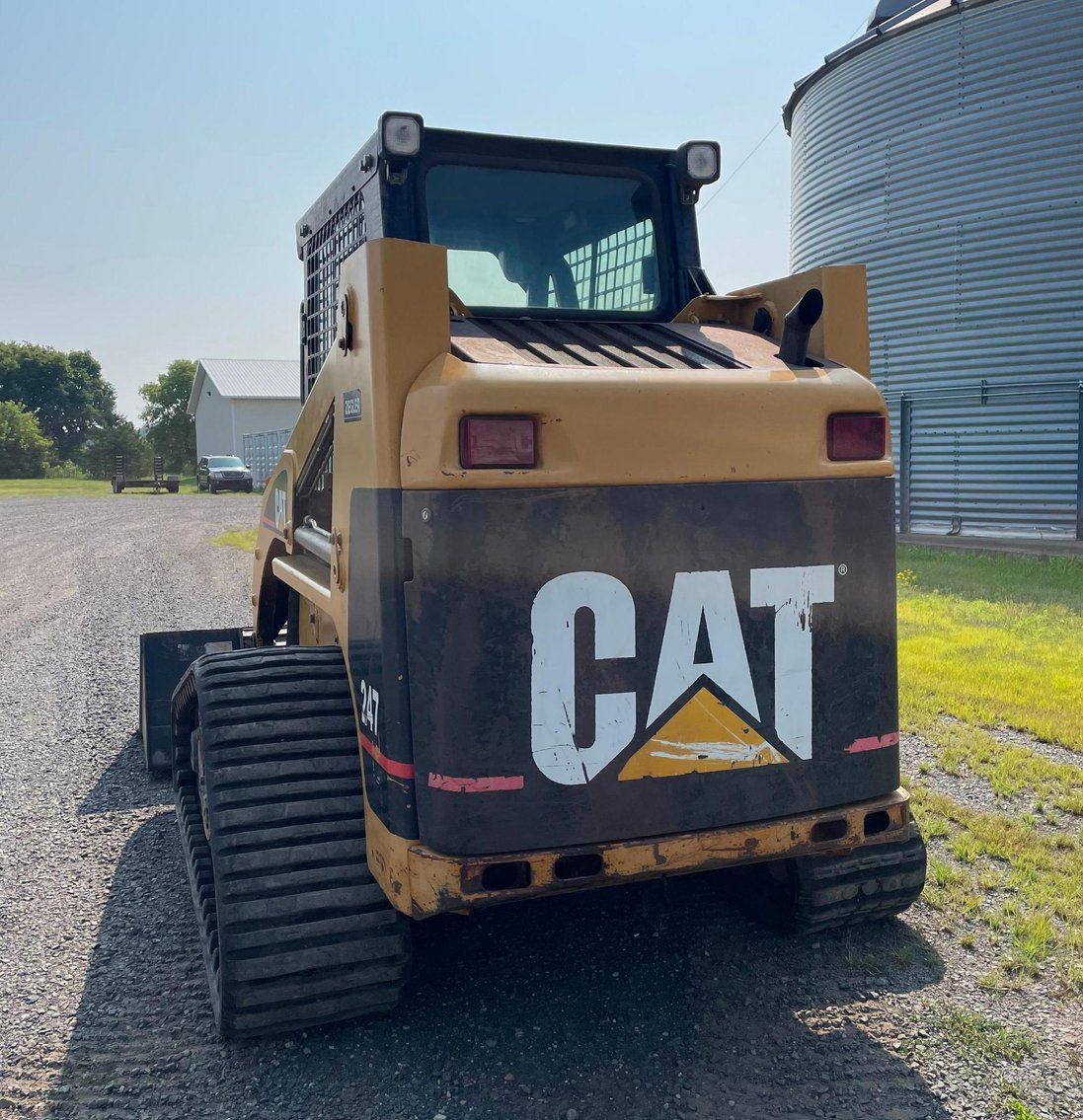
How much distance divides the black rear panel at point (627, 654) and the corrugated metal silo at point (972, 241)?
12.4 metres

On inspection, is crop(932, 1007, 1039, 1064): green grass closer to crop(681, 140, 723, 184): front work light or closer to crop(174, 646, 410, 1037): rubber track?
crop(174, 646, 410, 1037): rubber track

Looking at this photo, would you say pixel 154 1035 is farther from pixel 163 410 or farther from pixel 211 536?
pixel 163 410

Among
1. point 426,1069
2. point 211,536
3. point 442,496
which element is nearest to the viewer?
point 442,496

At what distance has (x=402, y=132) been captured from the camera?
144 inches

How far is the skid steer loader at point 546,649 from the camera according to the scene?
2.83 meters

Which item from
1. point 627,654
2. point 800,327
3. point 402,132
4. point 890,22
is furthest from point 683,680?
point 890,22

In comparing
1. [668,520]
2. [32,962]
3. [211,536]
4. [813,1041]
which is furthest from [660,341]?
[211,536]

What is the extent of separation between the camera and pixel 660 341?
362cm

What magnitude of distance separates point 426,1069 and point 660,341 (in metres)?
2.32

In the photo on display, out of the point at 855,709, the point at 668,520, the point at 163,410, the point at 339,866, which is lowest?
the point at 339,866

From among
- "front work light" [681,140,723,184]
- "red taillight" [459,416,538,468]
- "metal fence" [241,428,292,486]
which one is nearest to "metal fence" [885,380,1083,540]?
"front work light" [681,140,723,184]

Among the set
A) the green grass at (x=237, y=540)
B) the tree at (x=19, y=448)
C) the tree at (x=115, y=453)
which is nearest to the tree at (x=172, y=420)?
the tree at (x=115, y=453)

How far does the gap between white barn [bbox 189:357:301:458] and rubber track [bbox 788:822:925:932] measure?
164ft

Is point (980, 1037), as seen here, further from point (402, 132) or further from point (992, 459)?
point (992, 459)
